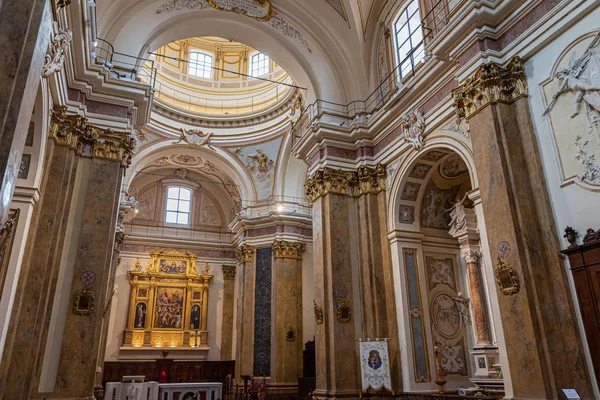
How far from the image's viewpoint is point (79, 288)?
8.73 metres

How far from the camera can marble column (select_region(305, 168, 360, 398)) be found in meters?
10.5

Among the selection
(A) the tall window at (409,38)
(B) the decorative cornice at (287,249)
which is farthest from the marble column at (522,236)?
(B) the decorative cornice at (287,249)

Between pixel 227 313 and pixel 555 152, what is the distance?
55.1 ft

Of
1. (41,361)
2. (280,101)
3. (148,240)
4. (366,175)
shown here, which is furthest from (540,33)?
(148,240)

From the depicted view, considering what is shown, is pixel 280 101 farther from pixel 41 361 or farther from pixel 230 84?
pixel 41 361

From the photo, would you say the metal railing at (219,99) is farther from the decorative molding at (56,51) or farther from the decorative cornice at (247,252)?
the decorative molding at (56,51)

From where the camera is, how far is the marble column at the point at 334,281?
10523 millimetres

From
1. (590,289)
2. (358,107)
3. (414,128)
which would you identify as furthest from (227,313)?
(590,289)

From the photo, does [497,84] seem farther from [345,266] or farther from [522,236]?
[345,266]

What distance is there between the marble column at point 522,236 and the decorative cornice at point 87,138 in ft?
22.8

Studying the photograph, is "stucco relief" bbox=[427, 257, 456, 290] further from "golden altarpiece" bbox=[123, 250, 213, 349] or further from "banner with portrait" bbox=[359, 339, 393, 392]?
"golden altarpiece" bbox=[123, 250, 213, 349]

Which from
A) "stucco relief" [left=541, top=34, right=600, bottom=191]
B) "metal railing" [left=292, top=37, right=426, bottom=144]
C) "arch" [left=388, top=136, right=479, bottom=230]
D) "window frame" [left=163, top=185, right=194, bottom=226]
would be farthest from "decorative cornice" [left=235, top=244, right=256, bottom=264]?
"stucco relief" [left=541, top=34, right=600, bottom=191]

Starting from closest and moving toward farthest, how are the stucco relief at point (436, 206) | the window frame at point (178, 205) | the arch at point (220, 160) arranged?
the stucco relief at point (436, 206)
the arch at point (220, 160)
the window frame at point (178, 205)

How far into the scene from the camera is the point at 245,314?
17797mm
